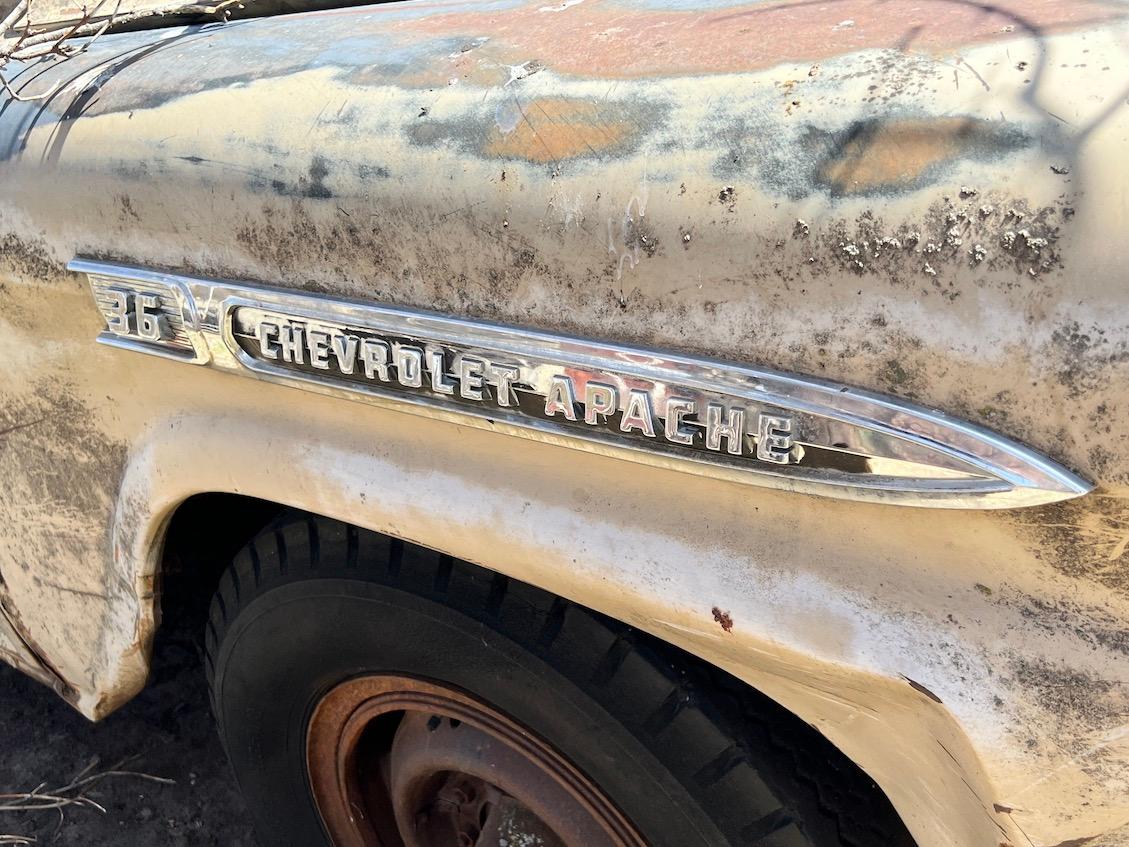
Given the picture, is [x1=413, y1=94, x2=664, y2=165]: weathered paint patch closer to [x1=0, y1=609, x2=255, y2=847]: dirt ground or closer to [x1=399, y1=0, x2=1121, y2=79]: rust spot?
[x1=399, y1=0, x2=1121, y2=79]: rust spot

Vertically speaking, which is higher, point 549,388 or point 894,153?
point 894,153

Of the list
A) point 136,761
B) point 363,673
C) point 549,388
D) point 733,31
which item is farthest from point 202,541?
point 733,31

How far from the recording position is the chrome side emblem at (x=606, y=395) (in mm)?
686

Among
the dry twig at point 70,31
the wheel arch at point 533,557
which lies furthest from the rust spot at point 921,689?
the dry twig at point 70,31

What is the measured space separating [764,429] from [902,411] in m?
0.11

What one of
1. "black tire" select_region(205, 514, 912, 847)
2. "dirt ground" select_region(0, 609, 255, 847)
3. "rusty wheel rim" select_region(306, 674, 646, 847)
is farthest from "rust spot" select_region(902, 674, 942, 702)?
"dirt ground" select_region(0, 609, 255, 847)

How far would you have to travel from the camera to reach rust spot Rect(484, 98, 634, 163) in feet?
2.69

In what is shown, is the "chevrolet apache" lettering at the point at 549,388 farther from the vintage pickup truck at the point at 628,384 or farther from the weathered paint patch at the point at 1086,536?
the weathered paint patch at the point at 1086,536

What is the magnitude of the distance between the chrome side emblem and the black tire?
0.92 feet

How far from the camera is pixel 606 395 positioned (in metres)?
0.81

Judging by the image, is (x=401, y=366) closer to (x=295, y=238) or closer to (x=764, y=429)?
(x=295, y=238)

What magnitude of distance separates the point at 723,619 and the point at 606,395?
0.75 ft

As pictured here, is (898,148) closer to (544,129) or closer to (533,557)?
(544,129)

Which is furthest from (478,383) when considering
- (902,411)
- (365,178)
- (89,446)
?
(89,446)
